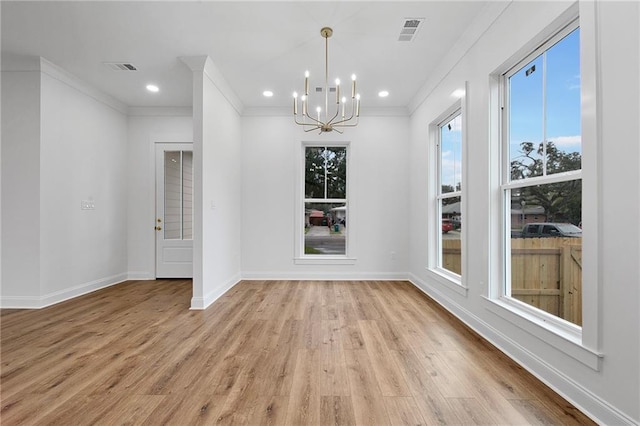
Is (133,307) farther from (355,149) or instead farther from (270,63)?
(355,149)

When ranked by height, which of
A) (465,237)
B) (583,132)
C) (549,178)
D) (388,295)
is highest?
(583,132)

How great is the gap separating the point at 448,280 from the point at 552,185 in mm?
1725

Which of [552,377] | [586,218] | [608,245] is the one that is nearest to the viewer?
[608,245]

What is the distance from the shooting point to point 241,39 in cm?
315

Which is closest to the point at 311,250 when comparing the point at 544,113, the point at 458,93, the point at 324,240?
the point at 324,240

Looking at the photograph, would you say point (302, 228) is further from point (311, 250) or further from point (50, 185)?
point (50, 185)

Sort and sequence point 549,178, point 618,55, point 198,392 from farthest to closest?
point 549,178, point 198,392, point 618,55

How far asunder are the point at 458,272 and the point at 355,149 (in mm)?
2634

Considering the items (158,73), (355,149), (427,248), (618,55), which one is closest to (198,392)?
(618,55)

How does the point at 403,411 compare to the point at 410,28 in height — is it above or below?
below

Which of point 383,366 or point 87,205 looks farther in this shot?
point 87,205

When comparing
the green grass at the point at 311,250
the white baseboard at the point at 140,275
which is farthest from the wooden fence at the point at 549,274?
the white baseboard at the point at 140,275

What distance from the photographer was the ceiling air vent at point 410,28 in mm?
2828

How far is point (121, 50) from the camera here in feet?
11.1
